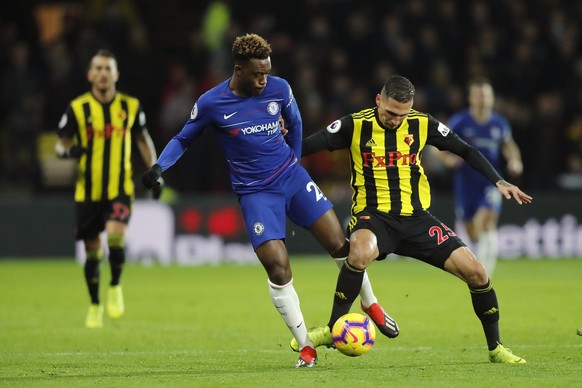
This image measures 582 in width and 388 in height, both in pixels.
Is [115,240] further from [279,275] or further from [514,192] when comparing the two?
[514,192]

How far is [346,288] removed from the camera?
7.98 meters

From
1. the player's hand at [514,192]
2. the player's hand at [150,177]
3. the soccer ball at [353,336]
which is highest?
the player's hand at [150,177]

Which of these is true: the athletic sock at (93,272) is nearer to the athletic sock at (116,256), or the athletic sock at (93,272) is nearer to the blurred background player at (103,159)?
the blurred background player at (103,159)

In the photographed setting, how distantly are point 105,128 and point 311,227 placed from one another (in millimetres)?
3366

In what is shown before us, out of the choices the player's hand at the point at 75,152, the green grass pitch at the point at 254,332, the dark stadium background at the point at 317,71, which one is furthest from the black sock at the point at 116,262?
the dark stadium background at the point at 317,71

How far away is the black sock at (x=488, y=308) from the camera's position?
8.07m

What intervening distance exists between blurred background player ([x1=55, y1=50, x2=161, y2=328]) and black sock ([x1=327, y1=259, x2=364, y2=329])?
3417 mm

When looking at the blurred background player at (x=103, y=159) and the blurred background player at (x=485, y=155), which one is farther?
the blurred background player at (x=485, y=155)

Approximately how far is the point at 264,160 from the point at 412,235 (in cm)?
115

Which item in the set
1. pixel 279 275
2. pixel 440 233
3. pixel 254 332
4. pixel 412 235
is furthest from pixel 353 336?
pixel 254 332

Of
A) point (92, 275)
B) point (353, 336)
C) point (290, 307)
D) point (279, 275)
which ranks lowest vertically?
point (92, 275)

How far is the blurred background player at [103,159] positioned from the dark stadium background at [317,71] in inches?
275

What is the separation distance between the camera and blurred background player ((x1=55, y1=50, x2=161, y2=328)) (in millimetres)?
10906

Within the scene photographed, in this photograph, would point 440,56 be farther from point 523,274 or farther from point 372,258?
point 372,258
